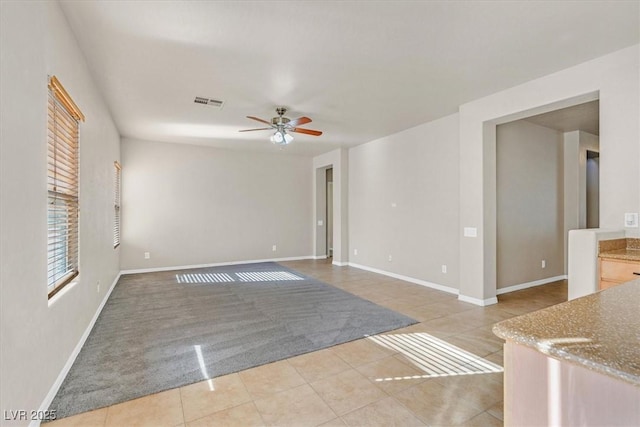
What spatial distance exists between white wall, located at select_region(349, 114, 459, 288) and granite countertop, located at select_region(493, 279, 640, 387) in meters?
3.91

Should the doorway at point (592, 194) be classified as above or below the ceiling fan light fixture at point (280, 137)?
below

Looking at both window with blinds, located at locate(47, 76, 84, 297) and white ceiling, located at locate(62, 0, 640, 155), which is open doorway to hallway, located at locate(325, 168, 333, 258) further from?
window with blinds, located at locate(47, 76, 84, 297)

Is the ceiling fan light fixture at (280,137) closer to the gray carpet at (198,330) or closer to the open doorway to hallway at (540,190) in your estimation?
the gray carpet at (198,330)

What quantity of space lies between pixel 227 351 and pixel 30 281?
5.08ft

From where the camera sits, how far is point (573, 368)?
27.6 inches

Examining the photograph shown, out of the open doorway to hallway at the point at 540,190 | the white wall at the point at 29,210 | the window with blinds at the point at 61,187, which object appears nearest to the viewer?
the white wall at the point at 29,210

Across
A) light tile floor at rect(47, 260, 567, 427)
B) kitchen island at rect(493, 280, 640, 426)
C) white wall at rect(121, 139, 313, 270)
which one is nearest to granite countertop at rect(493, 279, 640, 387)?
kitchen island at rect(493, 280, 640, 426)

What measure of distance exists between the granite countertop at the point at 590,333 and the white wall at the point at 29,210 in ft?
6.84

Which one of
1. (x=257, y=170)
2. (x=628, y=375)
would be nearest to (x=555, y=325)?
(x=628, y=375)

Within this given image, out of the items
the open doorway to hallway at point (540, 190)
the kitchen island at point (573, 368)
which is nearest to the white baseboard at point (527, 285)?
the open doorway to hallway at point (540, 190)

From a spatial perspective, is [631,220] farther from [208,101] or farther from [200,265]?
[200,265]

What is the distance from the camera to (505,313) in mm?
3754

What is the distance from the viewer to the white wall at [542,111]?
277 centimetres

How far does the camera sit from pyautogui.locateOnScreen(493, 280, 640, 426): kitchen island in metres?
0.63
